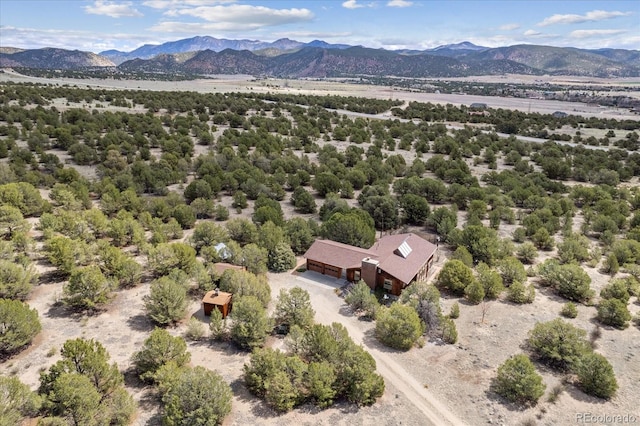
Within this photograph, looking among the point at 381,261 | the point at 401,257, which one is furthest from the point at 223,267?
the point at 401,257

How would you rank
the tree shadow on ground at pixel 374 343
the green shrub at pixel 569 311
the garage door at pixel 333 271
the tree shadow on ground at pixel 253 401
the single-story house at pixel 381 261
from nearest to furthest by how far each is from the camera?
the tree shadow on ground at pixel 253 401 → the tree shadow on ground at pixel 374 343 → the green shrub at pixel 569 311 → the single-story house at pixel 381 261 → the garage door at pixel 333 271

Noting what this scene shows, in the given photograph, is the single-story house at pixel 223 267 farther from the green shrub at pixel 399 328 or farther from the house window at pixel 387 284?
the green shrub at pixel 399 328

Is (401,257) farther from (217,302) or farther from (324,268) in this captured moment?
(217,302)

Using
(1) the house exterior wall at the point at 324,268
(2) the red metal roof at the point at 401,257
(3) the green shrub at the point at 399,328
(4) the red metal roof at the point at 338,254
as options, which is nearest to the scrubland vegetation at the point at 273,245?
(3) the green shrub at the point at 399,328

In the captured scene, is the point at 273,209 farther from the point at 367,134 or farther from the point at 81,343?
the point at 367,134

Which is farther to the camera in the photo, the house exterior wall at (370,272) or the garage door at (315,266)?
the garage door at (315,266)

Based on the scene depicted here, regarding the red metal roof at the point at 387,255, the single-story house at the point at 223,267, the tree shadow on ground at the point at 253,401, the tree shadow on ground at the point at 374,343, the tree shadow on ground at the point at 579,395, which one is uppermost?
the red metal roof at the point at 387,255

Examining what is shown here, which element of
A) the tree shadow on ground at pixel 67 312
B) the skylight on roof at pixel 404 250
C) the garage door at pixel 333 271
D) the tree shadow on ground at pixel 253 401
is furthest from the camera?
the garage door at pixel 333 271
